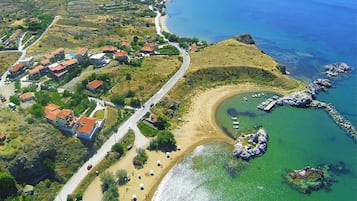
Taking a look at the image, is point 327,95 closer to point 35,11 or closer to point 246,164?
point 246,164

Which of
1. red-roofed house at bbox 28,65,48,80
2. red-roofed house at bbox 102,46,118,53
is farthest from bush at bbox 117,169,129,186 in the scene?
red-roofed house at bbox 102,46,118,53

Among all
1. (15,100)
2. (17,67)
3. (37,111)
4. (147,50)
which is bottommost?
(17,67)

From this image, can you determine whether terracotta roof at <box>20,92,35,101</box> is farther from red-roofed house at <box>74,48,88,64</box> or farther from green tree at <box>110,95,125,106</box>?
red-roofed house at <box>74,48,88,64</box>

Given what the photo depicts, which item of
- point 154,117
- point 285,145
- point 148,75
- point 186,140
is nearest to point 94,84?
point 148,75

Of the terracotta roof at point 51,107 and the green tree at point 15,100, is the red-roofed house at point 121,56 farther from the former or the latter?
the green tree at point 15,100

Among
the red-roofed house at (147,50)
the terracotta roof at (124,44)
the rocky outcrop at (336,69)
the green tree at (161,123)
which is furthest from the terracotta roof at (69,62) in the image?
the rocky outcrop at (336,69)

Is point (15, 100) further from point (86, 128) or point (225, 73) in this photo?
point (225, 73)
